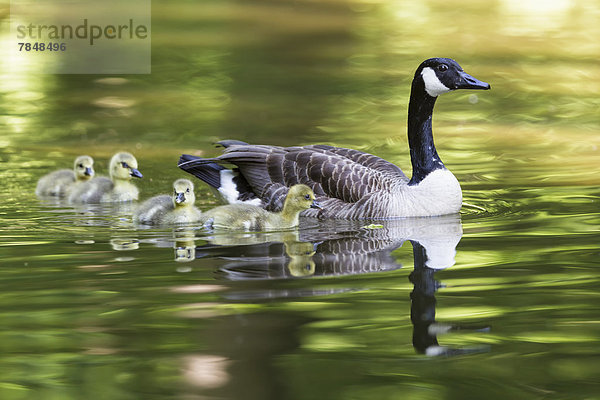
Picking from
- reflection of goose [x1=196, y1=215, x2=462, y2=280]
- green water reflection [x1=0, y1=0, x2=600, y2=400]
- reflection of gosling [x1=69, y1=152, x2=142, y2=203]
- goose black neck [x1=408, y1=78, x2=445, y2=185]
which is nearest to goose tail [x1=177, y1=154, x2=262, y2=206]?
green water reflection [x1=0, y1=0, x2=600, y2=400]

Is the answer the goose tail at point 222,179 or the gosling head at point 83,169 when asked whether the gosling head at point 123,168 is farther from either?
the goose tail at point 222,179

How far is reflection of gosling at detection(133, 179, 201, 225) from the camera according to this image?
8.91 metres

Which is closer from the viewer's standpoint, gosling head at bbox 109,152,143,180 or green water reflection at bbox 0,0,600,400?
green water reflection at bbox 0,0,600,400

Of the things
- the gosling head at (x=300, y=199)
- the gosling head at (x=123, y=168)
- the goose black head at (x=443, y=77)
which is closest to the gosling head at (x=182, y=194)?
the gosling head at (x=300, y=199)

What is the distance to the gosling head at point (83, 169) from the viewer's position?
1109 cm

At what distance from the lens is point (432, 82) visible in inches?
377

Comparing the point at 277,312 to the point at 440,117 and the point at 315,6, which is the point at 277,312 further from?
the point at 315,6

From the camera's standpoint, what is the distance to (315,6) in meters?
24.0

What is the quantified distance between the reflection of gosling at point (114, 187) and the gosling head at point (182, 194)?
1.60 meters

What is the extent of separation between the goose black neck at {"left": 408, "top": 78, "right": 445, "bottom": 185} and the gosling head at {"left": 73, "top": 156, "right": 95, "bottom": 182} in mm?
3411

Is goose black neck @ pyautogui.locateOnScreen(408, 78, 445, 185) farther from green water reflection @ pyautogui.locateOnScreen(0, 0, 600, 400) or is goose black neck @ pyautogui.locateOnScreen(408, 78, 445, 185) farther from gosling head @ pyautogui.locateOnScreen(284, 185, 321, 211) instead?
gosling head @ pyautogui.locateOnScreen(284, 185, 321, 211)

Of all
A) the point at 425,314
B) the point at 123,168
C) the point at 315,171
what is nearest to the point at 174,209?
the point at 315,171

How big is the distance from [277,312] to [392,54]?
13414mm

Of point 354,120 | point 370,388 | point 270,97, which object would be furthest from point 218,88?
point 370,388
